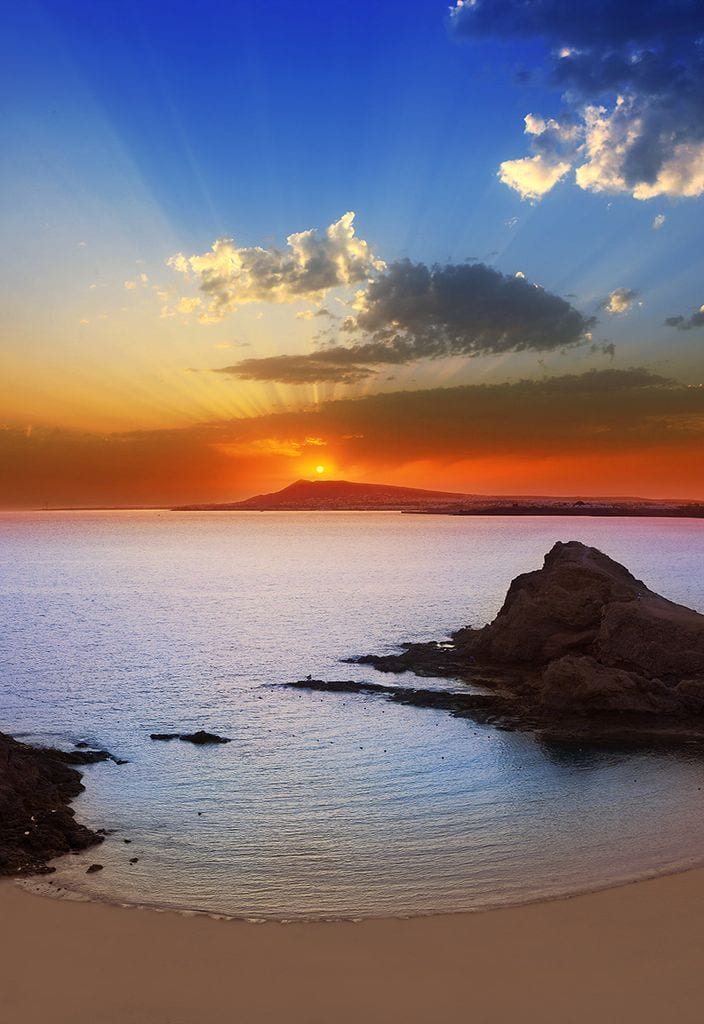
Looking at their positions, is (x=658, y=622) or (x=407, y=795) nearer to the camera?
(x=407, y=795)

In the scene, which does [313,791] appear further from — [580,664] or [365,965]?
[580,664]

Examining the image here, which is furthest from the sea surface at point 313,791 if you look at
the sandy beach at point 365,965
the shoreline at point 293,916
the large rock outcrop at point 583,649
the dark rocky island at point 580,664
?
the large rock outcrop at point 583,649

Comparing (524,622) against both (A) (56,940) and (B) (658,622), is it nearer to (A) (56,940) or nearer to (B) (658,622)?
(B) (658,622)

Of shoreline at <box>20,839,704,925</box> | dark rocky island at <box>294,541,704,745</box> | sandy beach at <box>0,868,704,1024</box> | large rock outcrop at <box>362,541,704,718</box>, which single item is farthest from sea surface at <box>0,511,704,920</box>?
large rock outcrop at <box>362,541,704,718</box>

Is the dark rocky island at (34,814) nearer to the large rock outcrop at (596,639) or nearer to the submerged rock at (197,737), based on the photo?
the submerged rock at (197,737)

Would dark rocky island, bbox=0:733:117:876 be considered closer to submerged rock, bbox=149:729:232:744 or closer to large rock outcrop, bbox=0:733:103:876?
large rock outcrop, bbox=0:733:103:876

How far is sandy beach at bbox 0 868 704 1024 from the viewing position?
31.1 ft

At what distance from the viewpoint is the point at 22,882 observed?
43.6ft

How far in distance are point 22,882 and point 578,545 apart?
2708 centimetres

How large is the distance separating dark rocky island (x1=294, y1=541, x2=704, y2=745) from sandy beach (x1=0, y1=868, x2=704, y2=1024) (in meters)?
12.1

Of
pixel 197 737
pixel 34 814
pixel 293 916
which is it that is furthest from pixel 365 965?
pixel 197 737

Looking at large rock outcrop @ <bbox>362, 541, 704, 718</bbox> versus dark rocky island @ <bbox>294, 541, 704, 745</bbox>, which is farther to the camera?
large rock outcrop @ <bbox>362, 541, 704, 718</bbox>

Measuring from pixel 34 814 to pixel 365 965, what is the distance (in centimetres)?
836

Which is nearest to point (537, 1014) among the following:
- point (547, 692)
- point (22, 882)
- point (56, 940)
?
point (56, 940)
